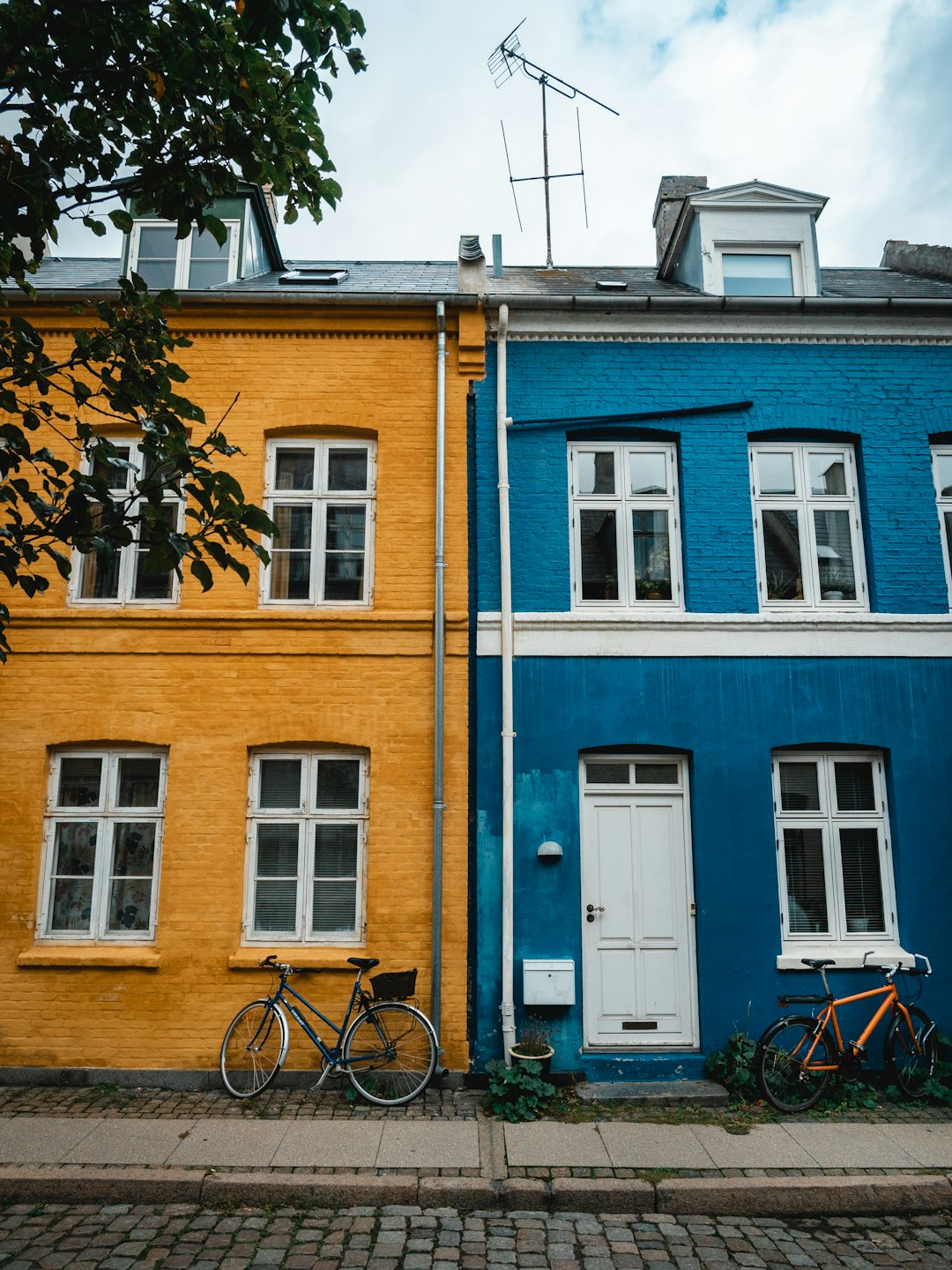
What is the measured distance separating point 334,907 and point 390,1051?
1.34 meters

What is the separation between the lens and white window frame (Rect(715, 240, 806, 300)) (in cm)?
985

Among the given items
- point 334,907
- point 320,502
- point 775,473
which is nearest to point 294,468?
A: point 320,502

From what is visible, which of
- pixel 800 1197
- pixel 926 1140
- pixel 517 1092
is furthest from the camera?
pixel 517 1092

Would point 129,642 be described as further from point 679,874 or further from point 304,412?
point 679,874

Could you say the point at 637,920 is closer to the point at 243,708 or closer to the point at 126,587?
the point at 243,708

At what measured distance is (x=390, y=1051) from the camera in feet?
24.6

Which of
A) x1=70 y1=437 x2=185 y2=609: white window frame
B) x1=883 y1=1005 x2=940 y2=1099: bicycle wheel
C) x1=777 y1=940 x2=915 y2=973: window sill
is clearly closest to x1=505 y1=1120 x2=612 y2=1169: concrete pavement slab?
x1=777 y1=940 x2=915 y2=973: window sill

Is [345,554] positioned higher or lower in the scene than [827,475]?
lower

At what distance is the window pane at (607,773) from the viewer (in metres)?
8.44

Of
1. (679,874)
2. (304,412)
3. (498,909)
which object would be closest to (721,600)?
(679,874)

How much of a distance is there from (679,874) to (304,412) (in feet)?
19.0

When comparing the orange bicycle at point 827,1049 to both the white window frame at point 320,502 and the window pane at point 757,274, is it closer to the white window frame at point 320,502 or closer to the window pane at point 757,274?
the white window frame at point 320,502

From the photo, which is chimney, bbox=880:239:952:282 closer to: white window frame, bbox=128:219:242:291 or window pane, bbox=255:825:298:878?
white window frame, bbox=128:219:242:291

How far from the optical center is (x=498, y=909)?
800 cm
